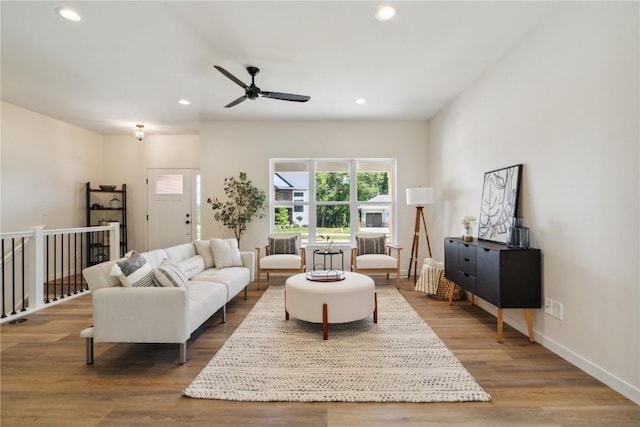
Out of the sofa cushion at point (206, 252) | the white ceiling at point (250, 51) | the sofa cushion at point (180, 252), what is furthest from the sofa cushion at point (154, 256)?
the white ceiling at point (250, 51)

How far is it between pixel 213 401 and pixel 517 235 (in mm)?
2803

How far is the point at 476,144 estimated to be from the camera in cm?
382

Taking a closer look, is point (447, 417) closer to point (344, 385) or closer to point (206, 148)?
point (344, 385)

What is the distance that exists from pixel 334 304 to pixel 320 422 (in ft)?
3.95

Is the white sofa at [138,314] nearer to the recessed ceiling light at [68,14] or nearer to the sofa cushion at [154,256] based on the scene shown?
the sofa cushion at [154,256]

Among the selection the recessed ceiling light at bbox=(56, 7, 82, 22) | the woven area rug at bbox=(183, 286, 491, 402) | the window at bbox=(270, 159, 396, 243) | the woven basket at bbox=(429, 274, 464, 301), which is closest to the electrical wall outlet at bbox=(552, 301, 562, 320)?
the woven area rug at bbox=(183, 286, 491, 402)

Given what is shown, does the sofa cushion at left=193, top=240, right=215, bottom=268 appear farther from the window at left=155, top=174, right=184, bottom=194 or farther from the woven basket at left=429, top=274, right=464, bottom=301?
the woven basket at left=429, top=274, right=464, bottom=301

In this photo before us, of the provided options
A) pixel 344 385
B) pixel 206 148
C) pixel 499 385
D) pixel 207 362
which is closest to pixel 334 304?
pixel 344 385

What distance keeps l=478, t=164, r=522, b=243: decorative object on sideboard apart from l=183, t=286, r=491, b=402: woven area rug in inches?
50.4

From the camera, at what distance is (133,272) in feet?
7.97

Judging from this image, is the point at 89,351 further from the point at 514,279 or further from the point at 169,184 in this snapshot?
the point at 169,184

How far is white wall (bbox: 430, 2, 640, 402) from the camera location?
1.91 meters

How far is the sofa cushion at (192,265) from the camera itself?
3.53 m

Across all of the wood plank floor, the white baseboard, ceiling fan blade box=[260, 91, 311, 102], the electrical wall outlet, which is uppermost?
ceiling fan blade box=[260, 91, 311, 102]
